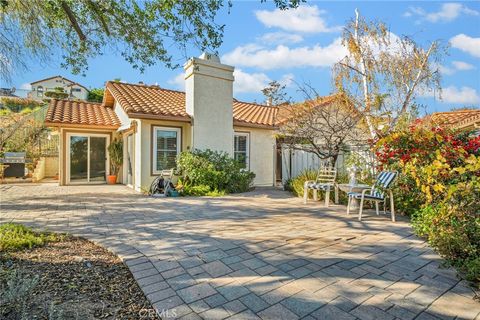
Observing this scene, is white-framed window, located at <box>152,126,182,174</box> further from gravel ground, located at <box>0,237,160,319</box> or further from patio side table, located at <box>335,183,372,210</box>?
gravel ground, located at <box>0,237,160,319</box>

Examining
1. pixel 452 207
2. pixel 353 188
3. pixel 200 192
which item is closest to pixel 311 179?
pixel 353 188

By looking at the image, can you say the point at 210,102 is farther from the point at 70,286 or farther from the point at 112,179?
the point at 70,286

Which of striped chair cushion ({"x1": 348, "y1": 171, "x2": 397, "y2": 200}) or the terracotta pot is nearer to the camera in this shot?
striped chair cushion ({"x1": 348, "y1": 171, "x2": 397, "y2": 200})

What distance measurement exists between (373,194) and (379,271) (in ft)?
11.1

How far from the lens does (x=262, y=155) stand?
13938 millimetres

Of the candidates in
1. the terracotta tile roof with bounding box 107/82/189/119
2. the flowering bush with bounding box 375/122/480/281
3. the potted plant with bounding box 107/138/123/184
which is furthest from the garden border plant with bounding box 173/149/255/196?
the flowering bush with bounding box 375/122/480/281

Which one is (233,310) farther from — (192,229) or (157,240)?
(192,229)

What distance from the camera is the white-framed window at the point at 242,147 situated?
1330cm

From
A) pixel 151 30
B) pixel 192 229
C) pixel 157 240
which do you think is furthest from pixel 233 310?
pixel 151 30

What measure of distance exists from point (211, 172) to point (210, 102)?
3.19 meters

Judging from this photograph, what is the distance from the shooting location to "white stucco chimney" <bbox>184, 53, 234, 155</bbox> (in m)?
11.5

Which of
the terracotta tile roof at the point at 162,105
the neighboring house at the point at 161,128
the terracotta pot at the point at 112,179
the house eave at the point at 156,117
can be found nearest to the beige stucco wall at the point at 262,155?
the neighboring house at the point at 161,128

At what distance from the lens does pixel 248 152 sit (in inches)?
534

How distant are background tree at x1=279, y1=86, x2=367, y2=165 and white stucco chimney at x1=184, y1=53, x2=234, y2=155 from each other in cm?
309
